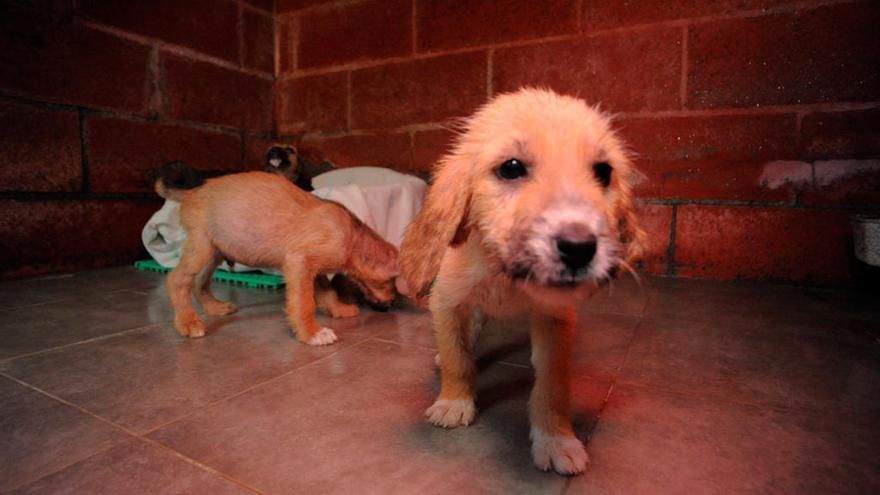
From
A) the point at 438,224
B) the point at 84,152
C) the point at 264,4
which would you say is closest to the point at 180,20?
the point at 264,4

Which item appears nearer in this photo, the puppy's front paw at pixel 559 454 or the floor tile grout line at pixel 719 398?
the puppy's front paw at pixel 559 454

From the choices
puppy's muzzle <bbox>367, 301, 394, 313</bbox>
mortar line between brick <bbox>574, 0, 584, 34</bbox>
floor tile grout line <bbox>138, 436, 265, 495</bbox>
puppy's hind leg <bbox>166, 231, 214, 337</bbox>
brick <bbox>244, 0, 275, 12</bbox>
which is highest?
brick <bbox>244, 0, 275, 12</bbox>

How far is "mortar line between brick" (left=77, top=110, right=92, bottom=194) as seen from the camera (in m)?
4.43

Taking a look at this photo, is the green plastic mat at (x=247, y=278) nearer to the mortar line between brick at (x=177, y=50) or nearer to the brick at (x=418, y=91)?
the mortar line between brick at (x=177, y=50)

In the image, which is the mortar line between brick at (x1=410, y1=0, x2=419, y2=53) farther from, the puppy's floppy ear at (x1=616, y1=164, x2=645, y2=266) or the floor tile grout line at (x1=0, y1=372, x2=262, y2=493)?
the floor tile grout line at (x1=0, y1=372, x2=262, y2=493)

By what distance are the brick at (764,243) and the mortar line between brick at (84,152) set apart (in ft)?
19.2

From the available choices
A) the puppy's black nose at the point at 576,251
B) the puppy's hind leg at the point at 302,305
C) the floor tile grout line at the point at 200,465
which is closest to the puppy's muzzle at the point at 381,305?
the puppy's hind leg at the point at 302,305

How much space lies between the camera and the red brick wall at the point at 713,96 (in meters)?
3.79

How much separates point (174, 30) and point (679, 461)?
6.19m

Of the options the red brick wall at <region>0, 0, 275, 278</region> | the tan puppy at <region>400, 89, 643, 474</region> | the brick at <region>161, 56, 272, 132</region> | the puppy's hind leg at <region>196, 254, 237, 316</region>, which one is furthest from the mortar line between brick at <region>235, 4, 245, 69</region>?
the tan puppy at <region>400, 89, 643, 474</region>

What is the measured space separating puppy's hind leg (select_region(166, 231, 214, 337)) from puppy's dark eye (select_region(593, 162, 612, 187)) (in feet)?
7.55

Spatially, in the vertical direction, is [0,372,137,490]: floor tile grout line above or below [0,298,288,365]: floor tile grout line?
below

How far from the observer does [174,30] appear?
515 cm

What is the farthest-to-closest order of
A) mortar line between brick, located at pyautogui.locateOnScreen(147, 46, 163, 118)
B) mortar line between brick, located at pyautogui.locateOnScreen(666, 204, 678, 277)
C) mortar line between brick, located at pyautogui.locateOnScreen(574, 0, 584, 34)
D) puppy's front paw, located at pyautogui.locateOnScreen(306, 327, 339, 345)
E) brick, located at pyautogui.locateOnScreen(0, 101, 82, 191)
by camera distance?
1. mortar line between brick, located at pyautogui.locateOnScreen(147, 46, 163, 118)
2. mortar line between brick, located at pyautogui.locateOnScreen(574, 0, 584, 34)
3. mortar line between brick, located at pyautogui.locateOnScreen(666, 204, 678, 277)
4. brick, located at pyautogui.locateOnScreen(0, 101, 82, 191)
5. puppy's front paw, located at pyautogui.locateOnScreen(306, 327, 339, 345)
